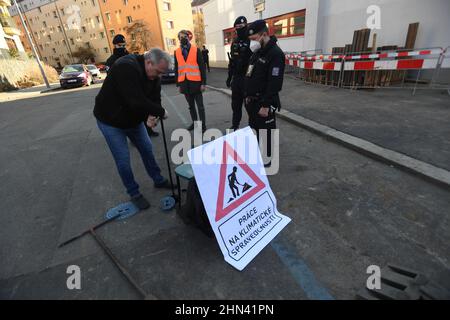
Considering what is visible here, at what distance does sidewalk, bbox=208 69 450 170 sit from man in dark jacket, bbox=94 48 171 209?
11.7 feet

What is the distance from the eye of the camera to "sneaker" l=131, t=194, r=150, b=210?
9.55ft

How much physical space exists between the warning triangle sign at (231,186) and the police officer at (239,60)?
7.69ft

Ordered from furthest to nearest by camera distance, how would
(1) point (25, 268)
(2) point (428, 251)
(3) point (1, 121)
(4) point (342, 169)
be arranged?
(3) point (1, 121) < (4) point (342, 169) < (1) point (25, 268) < (2) point (428, 251)

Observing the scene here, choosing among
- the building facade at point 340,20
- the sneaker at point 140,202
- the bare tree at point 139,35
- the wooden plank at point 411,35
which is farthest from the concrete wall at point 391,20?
the bare tree at point 139,35

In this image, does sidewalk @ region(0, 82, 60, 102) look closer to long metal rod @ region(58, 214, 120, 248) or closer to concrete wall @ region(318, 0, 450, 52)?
long metal rod @ region(58, 214, 120, 248)

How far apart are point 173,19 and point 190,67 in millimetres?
40161

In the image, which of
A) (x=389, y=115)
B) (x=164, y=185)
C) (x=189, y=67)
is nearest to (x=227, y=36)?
(x=189, y=67)

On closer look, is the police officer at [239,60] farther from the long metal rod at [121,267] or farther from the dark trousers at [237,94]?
the long metal rod at [121,267]

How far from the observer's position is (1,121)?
8.67 meters

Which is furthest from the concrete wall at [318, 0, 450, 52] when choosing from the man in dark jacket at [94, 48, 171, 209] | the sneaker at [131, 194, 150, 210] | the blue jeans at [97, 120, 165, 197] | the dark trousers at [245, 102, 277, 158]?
the sneaker at [131, 194, 150, 210]

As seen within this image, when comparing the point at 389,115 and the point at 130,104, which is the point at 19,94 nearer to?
the point at 130,104

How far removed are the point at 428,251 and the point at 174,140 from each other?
437cm
